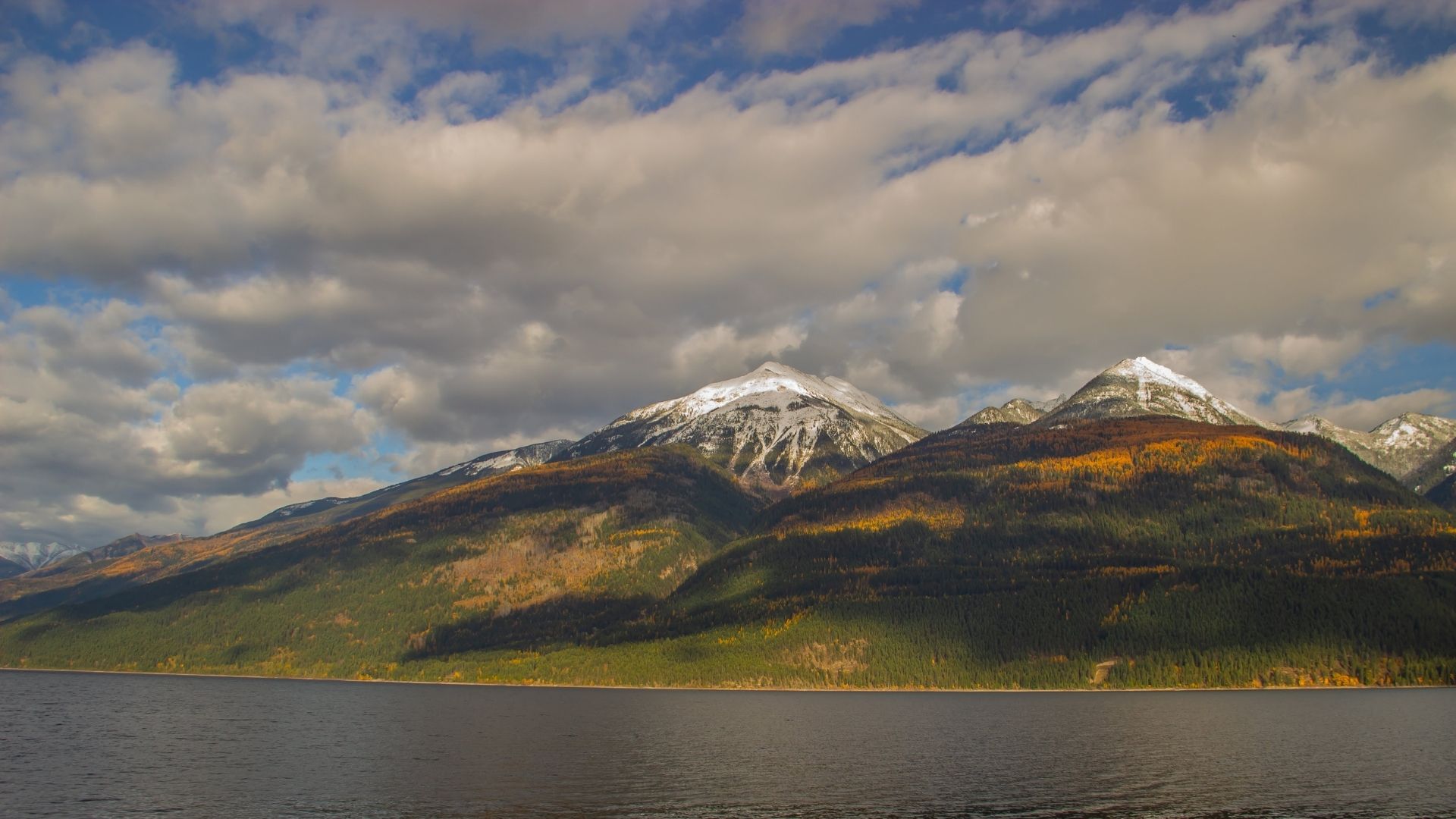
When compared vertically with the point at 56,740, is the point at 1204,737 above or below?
below

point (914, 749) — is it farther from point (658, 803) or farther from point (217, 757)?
point (217, 757)

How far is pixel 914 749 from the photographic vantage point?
6550 inches

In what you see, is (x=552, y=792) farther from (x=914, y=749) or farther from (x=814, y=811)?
(x=914, y=749)

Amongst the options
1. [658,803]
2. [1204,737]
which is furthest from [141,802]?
[1204,737]

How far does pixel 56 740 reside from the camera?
174 metres

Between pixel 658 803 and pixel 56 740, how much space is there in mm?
123054

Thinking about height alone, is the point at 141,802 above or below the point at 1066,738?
above

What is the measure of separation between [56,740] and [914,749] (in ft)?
485

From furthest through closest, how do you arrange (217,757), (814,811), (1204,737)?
(1204,737) < (217,757) < (814,811)

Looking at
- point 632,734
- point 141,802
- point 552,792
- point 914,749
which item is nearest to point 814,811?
point 552,792

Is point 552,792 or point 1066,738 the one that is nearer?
point 552,792

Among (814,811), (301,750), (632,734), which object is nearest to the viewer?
(814,811)

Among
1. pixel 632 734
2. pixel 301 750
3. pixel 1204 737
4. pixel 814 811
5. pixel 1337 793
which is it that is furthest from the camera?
pixel 632 734

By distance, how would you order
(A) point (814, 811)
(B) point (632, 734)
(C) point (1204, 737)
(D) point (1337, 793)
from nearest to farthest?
(A) point (814, 811), (D) point (1337, 793), (C) point (1204, 737), (B) point (632, 734)
